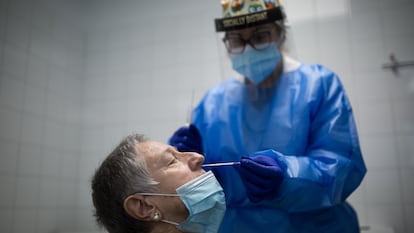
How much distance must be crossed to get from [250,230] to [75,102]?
1.37m

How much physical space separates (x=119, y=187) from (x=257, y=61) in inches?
28.2

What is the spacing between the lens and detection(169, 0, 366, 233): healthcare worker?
1038 mm

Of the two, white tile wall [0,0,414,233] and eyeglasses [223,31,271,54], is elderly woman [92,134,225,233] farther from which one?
eyeglasses [223,31,271,54]

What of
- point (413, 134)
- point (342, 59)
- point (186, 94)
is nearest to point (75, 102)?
point (186, 94)

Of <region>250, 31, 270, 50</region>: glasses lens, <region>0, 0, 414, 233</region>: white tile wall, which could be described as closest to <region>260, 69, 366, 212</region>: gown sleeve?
<region>250, 31, 270, 50</region>: glasses lens

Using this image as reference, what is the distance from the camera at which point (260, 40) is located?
1314 mm

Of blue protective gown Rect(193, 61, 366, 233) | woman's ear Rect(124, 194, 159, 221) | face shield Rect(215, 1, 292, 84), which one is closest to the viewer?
woman's ear Rect(124, 194, 159, 221)

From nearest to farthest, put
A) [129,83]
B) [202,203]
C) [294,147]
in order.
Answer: [202,203]
[294,147]
[129,83]

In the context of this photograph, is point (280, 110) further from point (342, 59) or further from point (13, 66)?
point (13, 66)

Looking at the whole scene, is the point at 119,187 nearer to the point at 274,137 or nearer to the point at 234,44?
the point at 274,137

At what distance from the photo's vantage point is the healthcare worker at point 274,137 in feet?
3.41

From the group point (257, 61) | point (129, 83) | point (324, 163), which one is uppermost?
point (129, 83)

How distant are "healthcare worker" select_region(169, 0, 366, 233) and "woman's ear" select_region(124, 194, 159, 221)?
0.96 feet

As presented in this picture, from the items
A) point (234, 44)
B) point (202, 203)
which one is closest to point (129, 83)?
point (234, 44)
